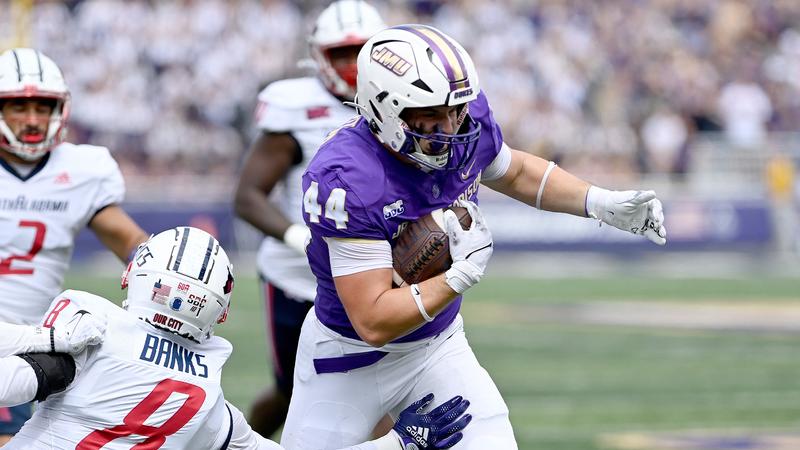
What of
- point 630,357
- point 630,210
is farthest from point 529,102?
point 630,210

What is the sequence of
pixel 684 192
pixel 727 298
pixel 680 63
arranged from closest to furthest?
pixel 727 298
pixel 684 192
pixel 680 63

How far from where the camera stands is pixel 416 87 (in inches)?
166

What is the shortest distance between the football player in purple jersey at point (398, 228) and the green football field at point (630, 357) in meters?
2.46

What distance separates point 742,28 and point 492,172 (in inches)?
638

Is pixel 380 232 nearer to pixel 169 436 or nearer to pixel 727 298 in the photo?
pixel 169 436

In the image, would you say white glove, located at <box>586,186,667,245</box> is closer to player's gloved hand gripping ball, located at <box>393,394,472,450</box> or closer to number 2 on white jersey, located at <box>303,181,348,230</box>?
player's gloved hand gripping ball, located at <box>393,394,472,450</box>

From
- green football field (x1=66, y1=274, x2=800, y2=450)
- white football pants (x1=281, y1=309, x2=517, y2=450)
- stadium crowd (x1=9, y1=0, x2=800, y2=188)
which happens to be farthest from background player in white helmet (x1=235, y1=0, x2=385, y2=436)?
stadium crowd (x1=9, y1=0, x2=800, y2=188)

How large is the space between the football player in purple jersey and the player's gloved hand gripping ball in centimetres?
4

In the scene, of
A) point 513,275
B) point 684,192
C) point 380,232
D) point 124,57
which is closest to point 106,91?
point 124,57

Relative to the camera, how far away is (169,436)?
12.8 ft

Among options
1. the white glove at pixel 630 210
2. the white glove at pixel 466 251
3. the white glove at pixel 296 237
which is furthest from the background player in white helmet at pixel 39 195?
the white glove at pixel 630 210

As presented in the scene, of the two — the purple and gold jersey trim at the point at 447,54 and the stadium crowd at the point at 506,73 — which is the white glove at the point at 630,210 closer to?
the purple and gold jersey trim at the point at 447,54

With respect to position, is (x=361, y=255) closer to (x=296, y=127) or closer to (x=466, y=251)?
(x=466, y=251)

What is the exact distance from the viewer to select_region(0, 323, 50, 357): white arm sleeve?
12.6ft
